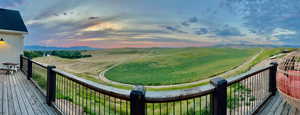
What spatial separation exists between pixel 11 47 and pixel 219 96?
12.0 m

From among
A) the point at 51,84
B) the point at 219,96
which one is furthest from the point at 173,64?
the point at 219,96

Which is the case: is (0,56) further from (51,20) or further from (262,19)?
(262,19)

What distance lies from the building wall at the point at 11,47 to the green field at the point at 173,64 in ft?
27.3

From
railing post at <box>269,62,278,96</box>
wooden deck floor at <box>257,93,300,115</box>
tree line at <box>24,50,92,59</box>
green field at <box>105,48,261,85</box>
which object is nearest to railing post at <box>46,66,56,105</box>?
wooden deck floor at <box>257,93,300,115</box>

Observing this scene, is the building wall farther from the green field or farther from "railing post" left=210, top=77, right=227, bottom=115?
"railing post" left=210, top=77, right=227, bottom=115

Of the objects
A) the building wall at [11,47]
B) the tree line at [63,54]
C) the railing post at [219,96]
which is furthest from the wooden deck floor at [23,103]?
the tree line at [63,54]

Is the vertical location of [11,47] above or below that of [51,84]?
above

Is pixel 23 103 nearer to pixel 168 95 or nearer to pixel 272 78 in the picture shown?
pixel 168 95

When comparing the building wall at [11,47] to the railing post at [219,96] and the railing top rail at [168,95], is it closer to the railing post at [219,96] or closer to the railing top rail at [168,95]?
the railing top rail at [168,95]

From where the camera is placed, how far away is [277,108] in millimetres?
3285

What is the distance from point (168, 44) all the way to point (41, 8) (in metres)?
13.4

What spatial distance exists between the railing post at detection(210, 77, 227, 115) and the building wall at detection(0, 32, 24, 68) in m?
11.8

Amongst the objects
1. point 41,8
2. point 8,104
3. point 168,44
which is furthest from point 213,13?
point 8,104

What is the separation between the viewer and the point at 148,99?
4.14 feet
